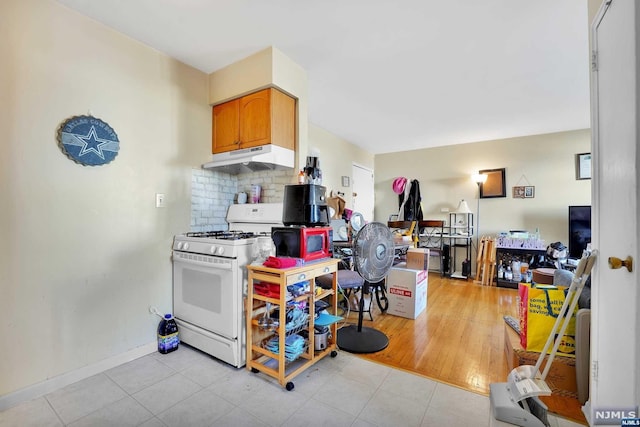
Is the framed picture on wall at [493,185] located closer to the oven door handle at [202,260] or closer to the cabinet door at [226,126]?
the cabinet door at [226,126]

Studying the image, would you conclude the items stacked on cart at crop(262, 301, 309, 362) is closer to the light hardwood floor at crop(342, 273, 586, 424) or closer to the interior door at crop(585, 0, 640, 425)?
the light hardwood floor at crop(342, 273, 586, 424)

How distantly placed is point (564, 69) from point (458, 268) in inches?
137

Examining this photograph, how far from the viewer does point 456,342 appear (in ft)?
7.48

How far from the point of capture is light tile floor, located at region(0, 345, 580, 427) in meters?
1.38

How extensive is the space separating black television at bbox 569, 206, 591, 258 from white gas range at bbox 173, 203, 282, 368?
14.4 feet

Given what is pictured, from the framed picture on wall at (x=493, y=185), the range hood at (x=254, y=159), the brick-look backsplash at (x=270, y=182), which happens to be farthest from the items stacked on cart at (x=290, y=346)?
the framed picture on wall at (x=493, y=185)

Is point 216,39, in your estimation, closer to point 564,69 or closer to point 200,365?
point 200,365

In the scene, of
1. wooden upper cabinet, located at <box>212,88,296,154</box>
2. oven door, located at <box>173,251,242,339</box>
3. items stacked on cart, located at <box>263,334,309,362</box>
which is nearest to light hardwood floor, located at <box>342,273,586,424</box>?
items stacked on cart, located at <box>263,334,309,362</box>

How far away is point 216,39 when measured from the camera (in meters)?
2.00

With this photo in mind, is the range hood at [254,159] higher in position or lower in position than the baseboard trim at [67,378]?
higher

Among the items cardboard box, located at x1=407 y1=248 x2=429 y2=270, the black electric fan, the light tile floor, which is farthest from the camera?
cardboard box, located at x1=407 y1=248 x2=429 y2=270

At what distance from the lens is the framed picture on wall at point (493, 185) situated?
14.9ft

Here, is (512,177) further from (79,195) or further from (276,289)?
(79,195)

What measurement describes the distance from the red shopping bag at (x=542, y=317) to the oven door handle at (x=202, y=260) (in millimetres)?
1915
